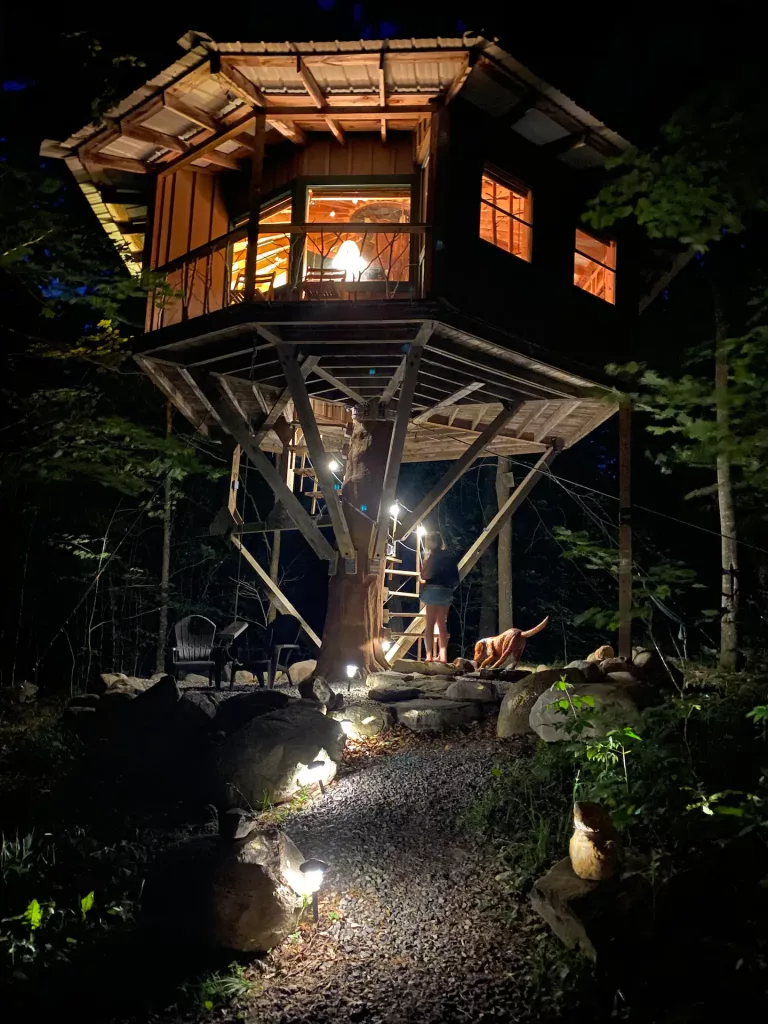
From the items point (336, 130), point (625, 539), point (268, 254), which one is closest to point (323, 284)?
point (336, 130)

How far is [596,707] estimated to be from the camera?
5793mm

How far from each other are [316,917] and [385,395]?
7.70m

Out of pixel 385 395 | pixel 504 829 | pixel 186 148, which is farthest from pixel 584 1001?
pixel 186 148

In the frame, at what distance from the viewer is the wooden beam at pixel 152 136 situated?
30.2ft

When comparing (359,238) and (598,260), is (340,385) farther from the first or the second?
(598,260)

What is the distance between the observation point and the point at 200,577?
70.4ft

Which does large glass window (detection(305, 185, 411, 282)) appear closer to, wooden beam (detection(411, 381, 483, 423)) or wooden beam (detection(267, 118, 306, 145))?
wooden beam (detection(267, 118, 306, 145))

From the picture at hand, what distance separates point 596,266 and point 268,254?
5126 millimetres

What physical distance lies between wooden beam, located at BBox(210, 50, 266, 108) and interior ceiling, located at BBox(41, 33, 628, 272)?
0.01 m

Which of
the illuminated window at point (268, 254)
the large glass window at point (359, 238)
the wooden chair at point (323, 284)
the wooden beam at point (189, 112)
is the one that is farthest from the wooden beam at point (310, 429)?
the wooden beam at point (189, 112)

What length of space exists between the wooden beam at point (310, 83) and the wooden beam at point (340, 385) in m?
3.13

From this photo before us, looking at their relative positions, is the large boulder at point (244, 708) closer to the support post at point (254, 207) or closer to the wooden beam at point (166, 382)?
the support post at point (254, 207)

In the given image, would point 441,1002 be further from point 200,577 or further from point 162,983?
point 200,577

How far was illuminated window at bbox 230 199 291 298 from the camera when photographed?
32.7ft
